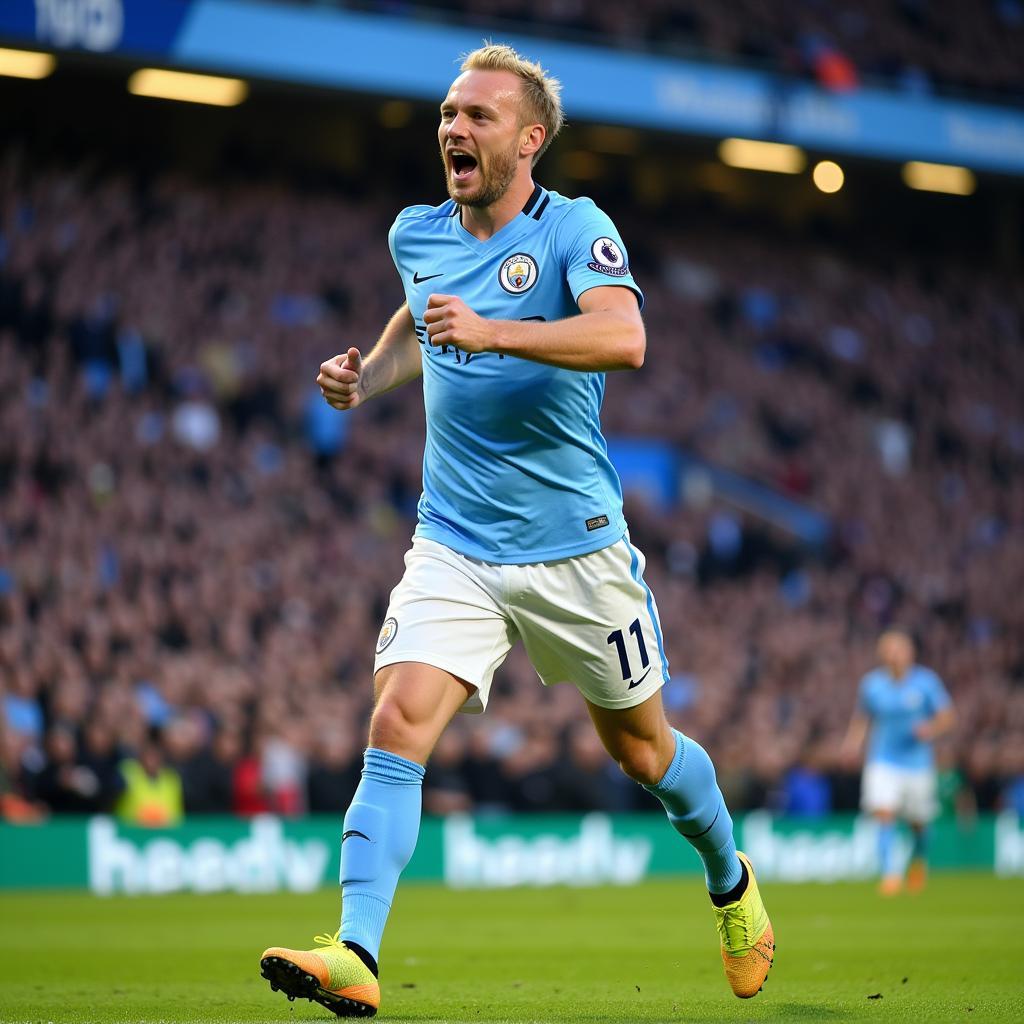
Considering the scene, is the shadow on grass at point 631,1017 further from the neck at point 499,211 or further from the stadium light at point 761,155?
the stadium light at point 761,155

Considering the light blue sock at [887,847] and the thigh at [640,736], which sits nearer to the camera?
the thigh at [640,736]

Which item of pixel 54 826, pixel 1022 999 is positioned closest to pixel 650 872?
pixel 54 826

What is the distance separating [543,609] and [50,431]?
45.4 feet

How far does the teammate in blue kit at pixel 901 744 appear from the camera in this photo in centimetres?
1475

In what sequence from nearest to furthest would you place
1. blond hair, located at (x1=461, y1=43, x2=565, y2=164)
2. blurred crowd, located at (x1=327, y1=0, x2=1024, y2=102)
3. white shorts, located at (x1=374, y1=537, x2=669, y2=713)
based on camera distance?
white shorts, located at (x1=374, y1=537, x2=669, y2=713) → blond hair, located at (x1=461, y1=43, x2=565, y2=164) → blurred crowd, located at (x1=327, y1=0, x2=1024, y2=102)

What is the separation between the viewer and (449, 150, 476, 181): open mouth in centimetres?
525

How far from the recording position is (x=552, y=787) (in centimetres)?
1733

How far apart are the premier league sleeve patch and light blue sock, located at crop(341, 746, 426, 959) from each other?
1463 mm

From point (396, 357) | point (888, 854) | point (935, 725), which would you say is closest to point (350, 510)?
point (888, 854)

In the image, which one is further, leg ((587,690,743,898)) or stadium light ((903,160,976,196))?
stadium light ((903,160,976,196))

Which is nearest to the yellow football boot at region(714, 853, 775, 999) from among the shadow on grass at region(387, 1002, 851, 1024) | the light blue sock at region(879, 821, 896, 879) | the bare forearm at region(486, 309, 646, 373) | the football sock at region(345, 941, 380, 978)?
the shadow on grass at region(387, 1002, 851, 1024)

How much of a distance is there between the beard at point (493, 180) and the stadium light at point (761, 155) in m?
21.4

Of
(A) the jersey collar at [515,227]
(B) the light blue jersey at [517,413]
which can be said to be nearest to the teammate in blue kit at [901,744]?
(B) the light blue jersey at [517,413]

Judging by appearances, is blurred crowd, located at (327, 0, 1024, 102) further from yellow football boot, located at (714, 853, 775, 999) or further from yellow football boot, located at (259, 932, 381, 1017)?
yellow football boot, located at (259, 932, 381, 1017)
